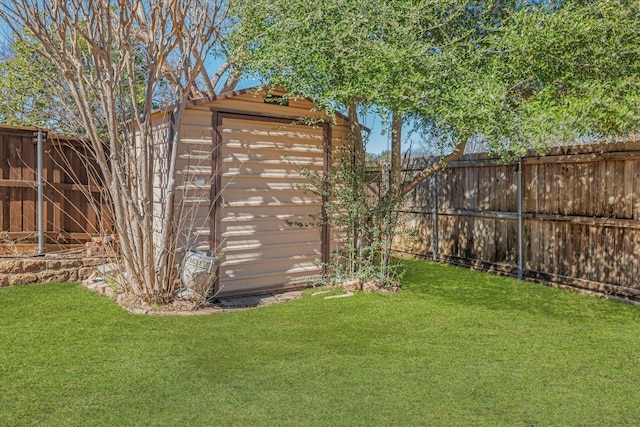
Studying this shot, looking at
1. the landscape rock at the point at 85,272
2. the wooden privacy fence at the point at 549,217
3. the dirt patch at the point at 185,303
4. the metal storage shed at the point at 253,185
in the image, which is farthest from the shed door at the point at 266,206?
the landscape rock at the point at 85,272

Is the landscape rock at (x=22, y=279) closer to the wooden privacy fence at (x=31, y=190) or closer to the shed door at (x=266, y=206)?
the wooden privacy fence at (x=31, y=190)

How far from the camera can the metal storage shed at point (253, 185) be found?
5.60 m

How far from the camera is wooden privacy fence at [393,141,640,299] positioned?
5.70m

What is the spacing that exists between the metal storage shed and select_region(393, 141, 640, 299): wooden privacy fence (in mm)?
1345

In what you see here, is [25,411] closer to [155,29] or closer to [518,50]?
[155,29]

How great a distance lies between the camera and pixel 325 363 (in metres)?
3.55

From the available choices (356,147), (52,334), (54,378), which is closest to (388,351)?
(54,378)

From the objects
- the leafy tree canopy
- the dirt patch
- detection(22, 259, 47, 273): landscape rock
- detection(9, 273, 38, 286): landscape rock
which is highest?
the leafy tree canopy

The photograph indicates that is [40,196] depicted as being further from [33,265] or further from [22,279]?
[22,279]

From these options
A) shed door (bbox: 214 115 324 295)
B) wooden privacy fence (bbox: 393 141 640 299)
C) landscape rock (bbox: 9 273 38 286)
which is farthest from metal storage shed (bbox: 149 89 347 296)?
landscape rock (bbox: 9 273 38 286)

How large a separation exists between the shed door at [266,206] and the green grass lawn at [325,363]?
34.1 inches

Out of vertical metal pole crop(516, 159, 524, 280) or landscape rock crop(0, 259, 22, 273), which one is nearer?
landscape rock crop(0, 259, 22, 273)

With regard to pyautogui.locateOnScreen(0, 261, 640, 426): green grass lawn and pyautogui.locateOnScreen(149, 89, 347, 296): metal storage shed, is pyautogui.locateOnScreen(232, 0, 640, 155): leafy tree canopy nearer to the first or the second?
pyautogui.locateOnScreen(149, 89, 347, 296): metal storage shed

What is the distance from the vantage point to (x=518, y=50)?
15.2 feet
